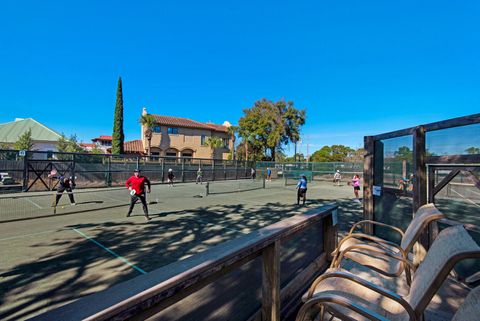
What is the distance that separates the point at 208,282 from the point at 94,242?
6275mm

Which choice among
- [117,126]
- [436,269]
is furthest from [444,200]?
[117,126]

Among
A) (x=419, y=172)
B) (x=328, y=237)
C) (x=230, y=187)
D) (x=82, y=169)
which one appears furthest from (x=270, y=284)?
(x=82, y=169)

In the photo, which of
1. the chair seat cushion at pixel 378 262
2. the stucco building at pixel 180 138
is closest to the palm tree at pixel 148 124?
the stucco building at pixel 180 138

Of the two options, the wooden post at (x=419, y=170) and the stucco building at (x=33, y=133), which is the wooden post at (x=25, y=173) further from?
the stucco building at (x=33, y=133)

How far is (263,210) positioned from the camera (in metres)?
10.8

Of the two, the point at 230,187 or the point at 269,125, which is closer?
the point at 230,187

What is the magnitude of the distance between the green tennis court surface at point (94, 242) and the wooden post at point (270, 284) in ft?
10.7

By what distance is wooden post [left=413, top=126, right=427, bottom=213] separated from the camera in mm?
4168

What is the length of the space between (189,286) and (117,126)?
149 ft

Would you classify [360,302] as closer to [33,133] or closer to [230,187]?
[230,187]

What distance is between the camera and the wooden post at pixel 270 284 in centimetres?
224

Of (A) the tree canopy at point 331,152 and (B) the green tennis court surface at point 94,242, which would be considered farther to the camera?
(A) the tree canopy at point 331,152

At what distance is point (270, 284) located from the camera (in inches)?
88.9

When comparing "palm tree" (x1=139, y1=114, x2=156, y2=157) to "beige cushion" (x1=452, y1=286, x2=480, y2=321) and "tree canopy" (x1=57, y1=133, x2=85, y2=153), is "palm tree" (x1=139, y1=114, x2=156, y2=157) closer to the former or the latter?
"tree canopy" (x1=57, y1=133, x2=85, y2=153)
